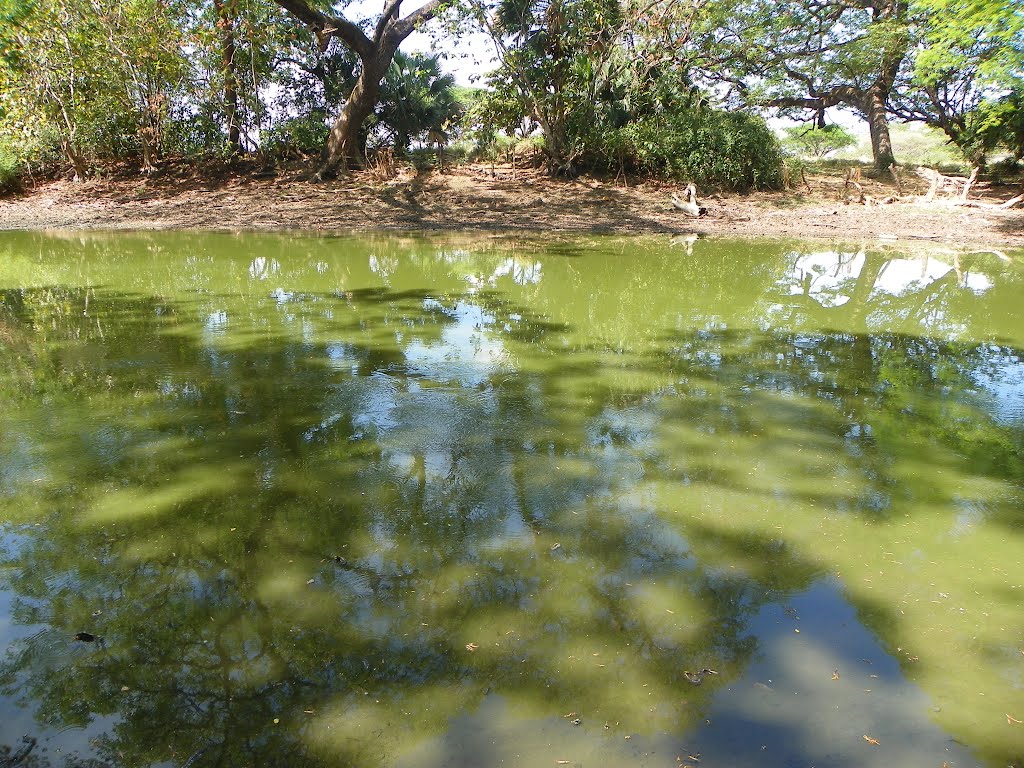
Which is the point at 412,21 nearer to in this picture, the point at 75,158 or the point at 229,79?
the point at 229,79

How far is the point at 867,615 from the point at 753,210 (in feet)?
46.4

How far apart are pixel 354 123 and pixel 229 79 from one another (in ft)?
9.65

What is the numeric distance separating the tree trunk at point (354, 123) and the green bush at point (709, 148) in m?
5.83

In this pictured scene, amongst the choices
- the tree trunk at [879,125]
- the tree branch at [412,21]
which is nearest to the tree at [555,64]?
the tree branch at [412,21]

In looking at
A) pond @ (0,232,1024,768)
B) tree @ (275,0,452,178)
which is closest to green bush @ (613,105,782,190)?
tree @ (275,0,452,178)

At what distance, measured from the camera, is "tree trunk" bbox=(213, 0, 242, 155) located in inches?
599

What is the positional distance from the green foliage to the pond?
894 inches

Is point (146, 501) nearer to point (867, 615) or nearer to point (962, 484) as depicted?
point (867, 615)

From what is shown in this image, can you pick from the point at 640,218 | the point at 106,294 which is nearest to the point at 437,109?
the point at 640,218

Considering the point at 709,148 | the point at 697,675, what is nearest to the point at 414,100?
the point at 709,148

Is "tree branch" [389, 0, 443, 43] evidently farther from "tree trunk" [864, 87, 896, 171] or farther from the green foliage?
the green foliage

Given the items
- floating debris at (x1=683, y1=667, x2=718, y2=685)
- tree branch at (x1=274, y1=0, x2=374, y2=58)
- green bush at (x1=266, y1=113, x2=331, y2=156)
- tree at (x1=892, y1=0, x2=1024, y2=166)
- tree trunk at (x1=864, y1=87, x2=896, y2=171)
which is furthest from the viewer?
tree trunk at (x1=864, y1=87, x2=896, y2=171)

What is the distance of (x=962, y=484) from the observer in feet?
12.4

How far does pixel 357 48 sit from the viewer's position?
15820 millimetres
